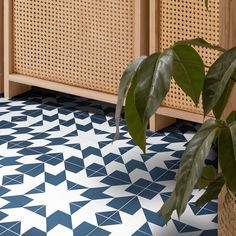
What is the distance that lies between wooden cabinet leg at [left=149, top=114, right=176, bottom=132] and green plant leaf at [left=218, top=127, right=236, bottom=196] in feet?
6.50

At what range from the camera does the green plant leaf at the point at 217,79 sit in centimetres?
90

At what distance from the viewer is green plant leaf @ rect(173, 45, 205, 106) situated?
2.97ft

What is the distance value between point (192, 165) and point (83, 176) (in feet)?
5.01

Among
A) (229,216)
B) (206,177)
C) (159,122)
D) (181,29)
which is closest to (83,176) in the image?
(159,122)

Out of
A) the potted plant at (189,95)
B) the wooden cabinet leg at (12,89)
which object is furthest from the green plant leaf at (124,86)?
the wooden cabinet leg at (12,89)

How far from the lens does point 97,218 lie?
6.79 feet

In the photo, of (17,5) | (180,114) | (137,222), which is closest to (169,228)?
(137,222)

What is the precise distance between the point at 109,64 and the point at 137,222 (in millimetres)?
1194

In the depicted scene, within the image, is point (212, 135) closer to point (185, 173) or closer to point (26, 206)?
point (185, 173)

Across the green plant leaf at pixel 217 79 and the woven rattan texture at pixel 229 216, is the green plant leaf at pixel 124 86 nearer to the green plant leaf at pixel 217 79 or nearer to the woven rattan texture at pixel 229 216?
the green plant leaf at pixel 217 79

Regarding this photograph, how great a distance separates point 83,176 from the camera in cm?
240

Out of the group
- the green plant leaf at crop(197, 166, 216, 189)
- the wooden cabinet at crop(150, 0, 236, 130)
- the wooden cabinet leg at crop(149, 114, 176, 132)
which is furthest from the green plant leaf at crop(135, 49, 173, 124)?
the wooden cabinet leg at crop(149, 114, 176, 132)

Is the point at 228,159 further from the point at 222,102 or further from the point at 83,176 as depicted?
the point at 83,176

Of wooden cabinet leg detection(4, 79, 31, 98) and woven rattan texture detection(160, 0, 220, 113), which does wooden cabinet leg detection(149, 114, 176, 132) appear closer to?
woven rattan texture detection(160, 0, 220, 113)
